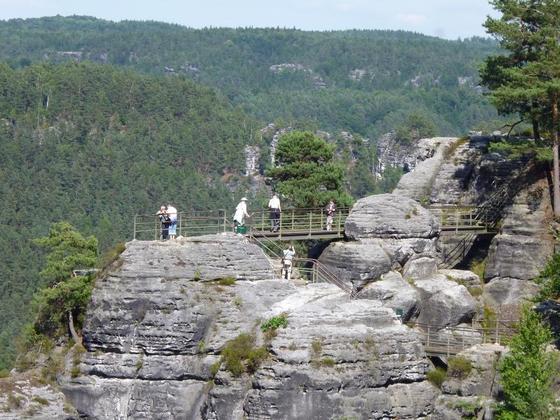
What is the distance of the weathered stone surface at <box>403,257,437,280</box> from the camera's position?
168 ft

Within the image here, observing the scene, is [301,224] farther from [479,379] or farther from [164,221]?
[479,379]

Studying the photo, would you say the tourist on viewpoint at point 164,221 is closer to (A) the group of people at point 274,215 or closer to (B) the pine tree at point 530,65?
(A) the group of people at point 274,215

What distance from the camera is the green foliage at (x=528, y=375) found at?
40.7m

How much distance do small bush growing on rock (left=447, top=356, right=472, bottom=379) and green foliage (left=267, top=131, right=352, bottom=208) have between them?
23922 mm

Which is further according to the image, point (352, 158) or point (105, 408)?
point (352, 158)

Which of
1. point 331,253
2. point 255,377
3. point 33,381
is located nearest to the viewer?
point 255,377

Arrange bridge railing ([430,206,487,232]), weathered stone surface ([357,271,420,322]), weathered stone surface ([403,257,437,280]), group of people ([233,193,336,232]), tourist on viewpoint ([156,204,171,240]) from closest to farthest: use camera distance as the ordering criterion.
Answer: tourist on viewpoint ([156,204,171,240]), group of people ([233,193,336,232]), weathered stone surface ([357,271,420,322]), weathered stone surface ([403,257,437,280]), bridge railing ([430,206,487,232])

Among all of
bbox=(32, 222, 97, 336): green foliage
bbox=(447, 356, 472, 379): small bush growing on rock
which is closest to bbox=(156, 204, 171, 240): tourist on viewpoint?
bbox=(32, 222, 97, 336): green foliage

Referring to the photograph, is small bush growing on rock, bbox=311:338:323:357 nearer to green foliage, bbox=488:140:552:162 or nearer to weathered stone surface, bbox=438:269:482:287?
weathered stone surface, bbox=438:269:482:287

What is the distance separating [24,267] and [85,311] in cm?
8194

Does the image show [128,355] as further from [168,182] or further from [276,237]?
[168,182]

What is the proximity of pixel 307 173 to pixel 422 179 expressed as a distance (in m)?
13.6

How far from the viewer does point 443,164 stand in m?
58.3

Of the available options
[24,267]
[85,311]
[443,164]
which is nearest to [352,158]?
[24,267]
